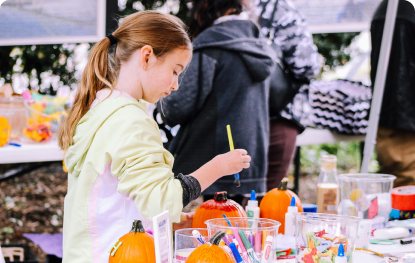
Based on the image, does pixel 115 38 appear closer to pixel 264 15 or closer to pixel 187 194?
pixel 187 194

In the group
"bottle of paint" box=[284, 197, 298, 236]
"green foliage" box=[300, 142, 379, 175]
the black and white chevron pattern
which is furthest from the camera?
"green foliage" box=[300, 142, 379, 175]

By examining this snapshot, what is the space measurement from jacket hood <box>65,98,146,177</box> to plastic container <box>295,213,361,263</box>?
63 cm

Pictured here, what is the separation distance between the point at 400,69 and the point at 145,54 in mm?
2041

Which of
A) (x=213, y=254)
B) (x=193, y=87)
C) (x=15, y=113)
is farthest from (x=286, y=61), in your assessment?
(x=213, y=254)

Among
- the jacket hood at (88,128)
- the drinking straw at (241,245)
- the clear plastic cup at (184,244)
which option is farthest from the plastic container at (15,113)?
the drinking straw at (241,245)

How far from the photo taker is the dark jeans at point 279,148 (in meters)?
2.82

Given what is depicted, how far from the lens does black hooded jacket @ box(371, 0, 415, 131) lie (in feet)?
9.09

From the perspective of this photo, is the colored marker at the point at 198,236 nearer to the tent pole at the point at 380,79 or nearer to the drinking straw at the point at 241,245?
the drinking straw at the point at 241,245

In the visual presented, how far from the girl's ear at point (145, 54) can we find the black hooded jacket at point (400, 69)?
199 centimetres

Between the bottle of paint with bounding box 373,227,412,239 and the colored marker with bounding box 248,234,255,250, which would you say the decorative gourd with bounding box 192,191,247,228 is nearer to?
the colored marker with bounding box 248,234,255,250

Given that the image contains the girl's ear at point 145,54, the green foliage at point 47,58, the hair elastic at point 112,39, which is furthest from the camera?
the green foliage at point 47,58

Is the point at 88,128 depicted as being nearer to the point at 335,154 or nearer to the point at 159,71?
the point at 159,71

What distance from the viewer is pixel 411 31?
109 inches

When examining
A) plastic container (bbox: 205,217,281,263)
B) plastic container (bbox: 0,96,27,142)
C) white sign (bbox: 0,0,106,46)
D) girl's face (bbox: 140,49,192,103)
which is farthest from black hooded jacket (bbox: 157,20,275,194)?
plastic container (bbox: 205,217,281,263)
